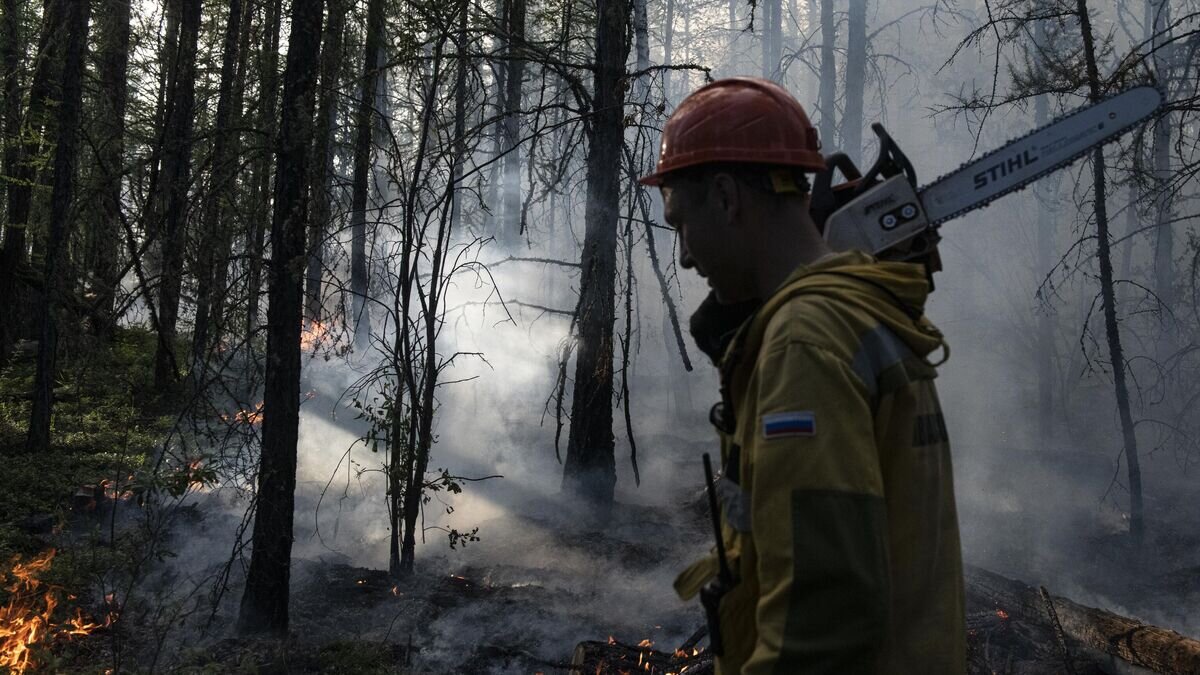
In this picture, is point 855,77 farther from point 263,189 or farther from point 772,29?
point 263,189

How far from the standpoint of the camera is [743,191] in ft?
5.35

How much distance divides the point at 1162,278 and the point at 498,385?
17288mm

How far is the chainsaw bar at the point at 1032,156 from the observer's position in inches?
85.4

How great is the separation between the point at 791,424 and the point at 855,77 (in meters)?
25.6

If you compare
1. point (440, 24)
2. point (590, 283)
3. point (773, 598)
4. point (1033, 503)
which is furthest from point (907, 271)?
point (1033, 503)

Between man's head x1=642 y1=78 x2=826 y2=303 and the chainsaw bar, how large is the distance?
0.67 metres

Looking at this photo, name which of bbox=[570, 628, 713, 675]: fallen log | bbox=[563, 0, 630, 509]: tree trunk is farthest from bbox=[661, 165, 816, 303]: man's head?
bbox=[563, 0, 630, 509]: tree trunk

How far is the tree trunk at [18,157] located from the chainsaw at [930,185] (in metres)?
Answer: 11.8

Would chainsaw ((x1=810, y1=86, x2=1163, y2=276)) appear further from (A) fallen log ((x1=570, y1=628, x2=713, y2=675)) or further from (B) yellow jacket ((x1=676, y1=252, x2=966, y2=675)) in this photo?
(A) fallen log ((x1=570, y1=628, x2=713, y2=675))

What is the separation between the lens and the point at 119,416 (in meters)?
13.0

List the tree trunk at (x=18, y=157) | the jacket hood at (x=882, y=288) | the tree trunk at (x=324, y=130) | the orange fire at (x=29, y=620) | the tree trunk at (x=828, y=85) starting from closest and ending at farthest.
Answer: the jacket hood at (x=882, y=288) < the orange fire at (x=29, y=620) < the tree trunk at (x=324, y=130) < the tree trunk at (x=18, y=157) < the tree trunk at (x=828, y=85)

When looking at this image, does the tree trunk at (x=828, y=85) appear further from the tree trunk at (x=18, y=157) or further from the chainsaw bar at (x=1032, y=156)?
the chainsaw bar at (x=1032, y=156)

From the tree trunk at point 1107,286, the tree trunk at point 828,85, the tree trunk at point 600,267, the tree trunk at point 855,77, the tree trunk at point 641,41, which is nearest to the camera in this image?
the tree trunk at point 600,267

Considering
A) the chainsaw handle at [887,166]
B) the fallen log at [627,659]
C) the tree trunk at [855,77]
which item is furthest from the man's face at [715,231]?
the tree trunk at [855,77]
